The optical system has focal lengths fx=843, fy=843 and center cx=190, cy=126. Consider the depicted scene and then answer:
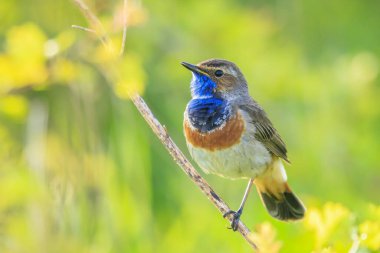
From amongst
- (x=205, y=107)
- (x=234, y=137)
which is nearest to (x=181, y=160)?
(x=234, y=137)

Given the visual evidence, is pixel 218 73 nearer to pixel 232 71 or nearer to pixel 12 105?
pixel 232 71

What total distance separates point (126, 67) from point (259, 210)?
3.27 feet

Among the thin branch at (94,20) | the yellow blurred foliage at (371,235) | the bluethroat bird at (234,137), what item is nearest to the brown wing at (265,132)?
the bluethroat bird at (234,137)

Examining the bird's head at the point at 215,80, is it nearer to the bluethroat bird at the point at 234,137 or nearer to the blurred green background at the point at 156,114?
the bluethroat bird at the point at 234,137

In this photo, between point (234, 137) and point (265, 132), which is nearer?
point (234, 137)

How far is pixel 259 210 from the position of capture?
3889 mm

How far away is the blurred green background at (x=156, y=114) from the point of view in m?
3.59

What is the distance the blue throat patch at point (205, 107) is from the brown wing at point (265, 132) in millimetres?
118

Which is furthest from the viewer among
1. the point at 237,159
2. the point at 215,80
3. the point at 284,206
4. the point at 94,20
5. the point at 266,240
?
the point at 284,206

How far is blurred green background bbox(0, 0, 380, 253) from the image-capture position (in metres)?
3.59

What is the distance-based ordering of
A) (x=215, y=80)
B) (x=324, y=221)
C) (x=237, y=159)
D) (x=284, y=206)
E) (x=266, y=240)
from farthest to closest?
(x=284, y=206) < (x=215, y=80) < (x=237, y=159) < (x=324, y=221) < (x=266, y=240)

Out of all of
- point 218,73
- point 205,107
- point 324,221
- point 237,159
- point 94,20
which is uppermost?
point 94,20

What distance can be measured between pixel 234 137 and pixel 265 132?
267 millimetres

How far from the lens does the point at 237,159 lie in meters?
3.64
